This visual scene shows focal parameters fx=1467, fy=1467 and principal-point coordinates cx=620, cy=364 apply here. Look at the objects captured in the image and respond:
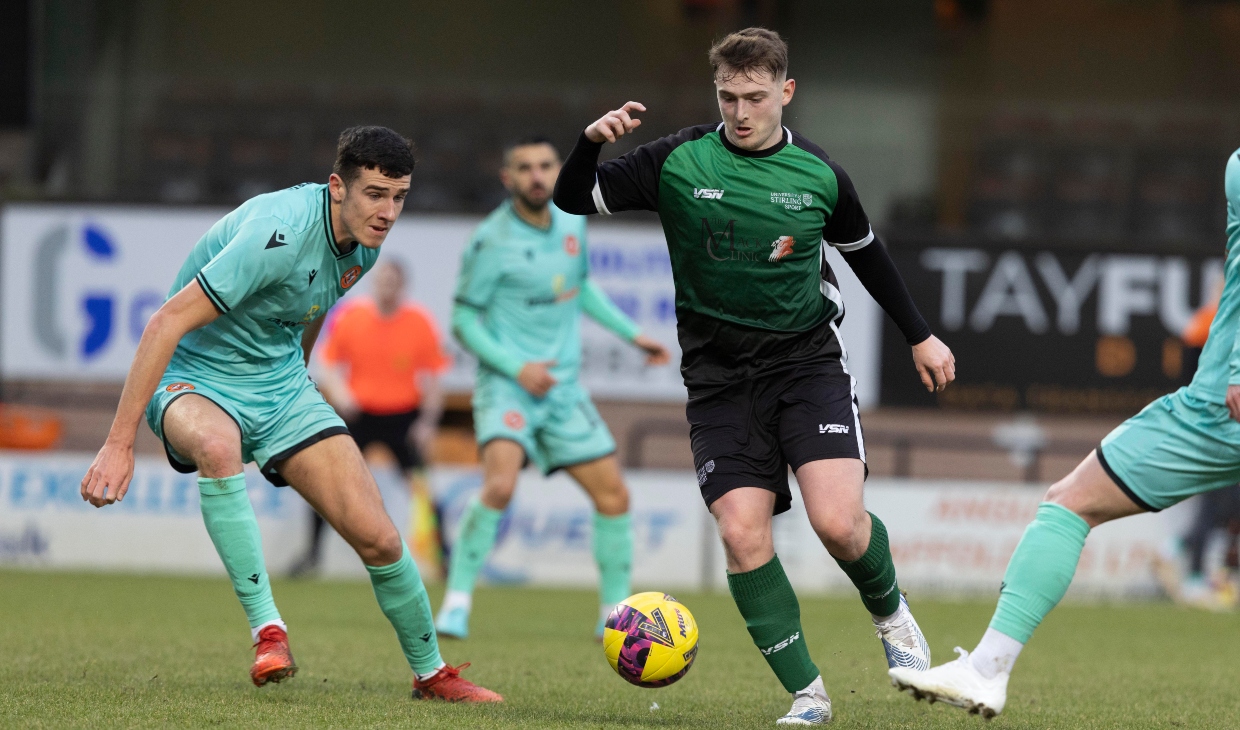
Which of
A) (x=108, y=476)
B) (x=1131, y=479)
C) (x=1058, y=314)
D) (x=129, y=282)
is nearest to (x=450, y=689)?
(x=108, y=476)

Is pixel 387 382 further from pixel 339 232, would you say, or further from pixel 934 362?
pixel 934 362

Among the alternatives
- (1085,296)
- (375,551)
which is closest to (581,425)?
(375,551)

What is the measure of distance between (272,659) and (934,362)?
2.35m

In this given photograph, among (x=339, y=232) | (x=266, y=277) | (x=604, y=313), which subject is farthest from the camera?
(x=604, y=313)

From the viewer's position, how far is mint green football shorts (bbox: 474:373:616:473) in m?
7.75

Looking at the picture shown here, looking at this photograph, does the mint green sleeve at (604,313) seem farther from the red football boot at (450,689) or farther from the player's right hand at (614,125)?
the player's right hand at (614,125)

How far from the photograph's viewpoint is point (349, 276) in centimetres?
512

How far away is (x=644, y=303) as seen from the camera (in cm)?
1386

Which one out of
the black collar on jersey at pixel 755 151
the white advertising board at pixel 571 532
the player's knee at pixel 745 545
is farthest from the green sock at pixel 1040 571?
the white advertising board at pixel 571 532

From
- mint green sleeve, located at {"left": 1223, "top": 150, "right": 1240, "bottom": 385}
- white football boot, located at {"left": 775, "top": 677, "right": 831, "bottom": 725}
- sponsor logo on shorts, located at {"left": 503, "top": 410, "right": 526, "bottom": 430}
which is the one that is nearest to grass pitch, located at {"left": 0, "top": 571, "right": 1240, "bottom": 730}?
white football boot, located at {"left": 775, "top": 677, "right": 831, "bottom": 725}

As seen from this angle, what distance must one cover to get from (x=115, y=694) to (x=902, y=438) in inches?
354

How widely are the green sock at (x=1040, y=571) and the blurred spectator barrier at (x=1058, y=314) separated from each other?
9.35m

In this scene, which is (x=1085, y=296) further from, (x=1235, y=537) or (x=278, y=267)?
(x=278, y=267)

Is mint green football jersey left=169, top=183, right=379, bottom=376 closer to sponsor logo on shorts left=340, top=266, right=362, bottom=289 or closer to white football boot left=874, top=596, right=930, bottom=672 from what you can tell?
sponsor logo on shorts left=340, top=266, right=362, bottom=289
